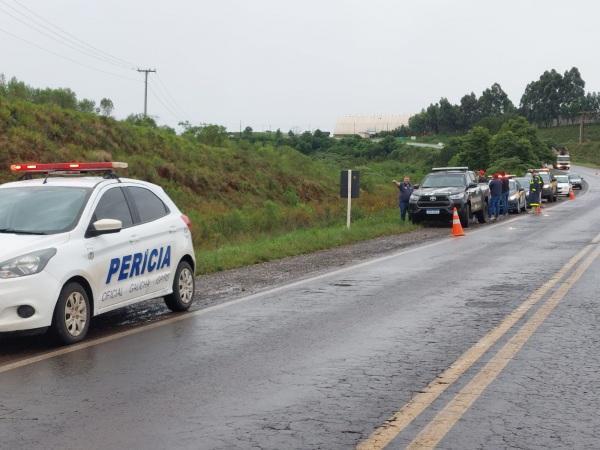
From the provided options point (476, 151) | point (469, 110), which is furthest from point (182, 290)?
point (469, 110)

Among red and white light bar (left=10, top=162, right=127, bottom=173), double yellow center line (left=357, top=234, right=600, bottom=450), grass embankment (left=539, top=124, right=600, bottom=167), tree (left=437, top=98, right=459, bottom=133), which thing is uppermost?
tree (left=437, top=98, right=459, bottom=133)

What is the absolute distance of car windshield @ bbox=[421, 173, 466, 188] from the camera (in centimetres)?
2905

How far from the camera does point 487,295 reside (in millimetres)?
11805

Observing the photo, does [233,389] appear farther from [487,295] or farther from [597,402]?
[487,295]

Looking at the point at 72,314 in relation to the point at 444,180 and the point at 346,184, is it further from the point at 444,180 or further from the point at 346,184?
the point at 444,180

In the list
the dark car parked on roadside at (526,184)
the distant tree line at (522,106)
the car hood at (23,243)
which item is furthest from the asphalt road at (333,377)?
the distant tree line at (522,106)

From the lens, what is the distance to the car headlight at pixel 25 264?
7719 millimetres

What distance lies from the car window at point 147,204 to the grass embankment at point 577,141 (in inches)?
5223

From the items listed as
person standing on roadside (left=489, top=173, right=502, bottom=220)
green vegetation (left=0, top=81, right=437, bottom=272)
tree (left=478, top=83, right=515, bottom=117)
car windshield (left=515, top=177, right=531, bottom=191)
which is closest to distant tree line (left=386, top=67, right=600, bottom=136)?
tree (left=478, top=83, right=515, bottom=117)

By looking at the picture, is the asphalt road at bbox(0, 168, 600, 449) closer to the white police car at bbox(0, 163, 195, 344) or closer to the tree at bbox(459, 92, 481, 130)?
the white police car at bbox(0, 163, 195, 344)

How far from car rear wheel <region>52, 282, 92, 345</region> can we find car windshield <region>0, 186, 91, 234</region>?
663 millimetres

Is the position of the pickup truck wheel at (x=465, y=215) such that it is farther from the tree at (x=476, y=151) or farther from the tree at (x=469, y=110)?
the tree at (x=469, y=110)

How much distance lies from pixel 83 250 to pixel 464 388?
4.11m

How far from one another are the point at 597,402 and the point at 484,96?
184645 mm
